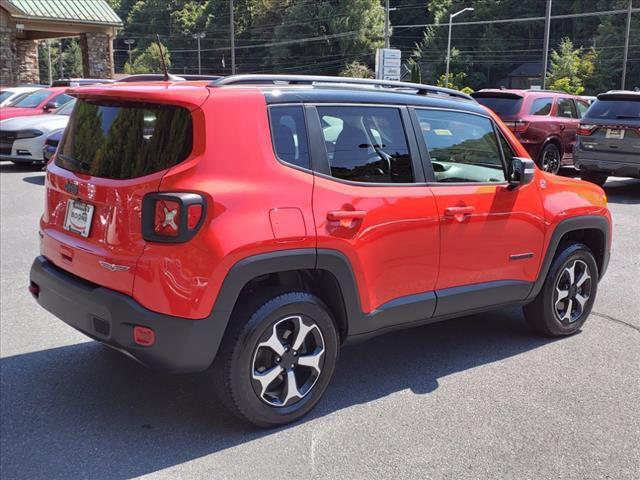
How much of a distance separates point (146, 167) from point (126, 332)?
79 centimetres

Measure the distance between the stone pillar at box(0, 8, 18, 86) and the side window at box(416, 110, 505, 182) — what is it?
1037 inches

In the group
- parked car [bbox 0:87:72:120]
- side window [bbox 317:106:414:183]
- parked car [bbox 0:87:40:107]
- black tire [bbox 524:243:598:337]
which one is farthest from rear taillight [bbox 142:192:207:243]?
parked car [bbox 0:87:40:107]

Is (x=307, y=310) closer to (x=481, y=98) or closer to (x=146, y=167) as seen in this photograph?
(x=146, y=167)

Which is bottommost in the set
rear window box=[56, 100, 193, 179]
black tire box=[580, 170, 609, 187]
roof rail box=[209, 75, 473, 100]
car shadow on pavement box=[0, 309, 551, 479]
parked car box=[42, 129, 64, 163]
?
car shadow on pavement box=[0, 309, 551, 479]

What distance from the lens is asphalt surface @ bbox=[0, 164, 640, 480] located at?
10.9ft

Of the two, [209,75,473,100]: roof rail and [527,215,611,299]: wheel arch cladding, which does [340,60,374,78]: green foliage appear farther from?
[209,75,473,100]: roof rail

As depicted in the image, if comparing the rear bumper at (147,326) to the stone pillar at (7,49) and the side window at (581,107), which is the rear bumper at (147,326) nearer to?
the side window at (581,107)

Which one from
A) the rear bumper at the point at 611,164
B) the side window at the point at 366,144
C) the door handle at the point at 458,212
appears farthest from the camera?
the rear bumper at the point at 611,164

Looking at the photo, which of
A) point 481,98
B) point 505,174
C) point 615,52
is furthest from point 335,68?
point 505,174

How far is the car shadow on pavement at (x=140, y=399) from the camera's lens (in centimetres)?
337

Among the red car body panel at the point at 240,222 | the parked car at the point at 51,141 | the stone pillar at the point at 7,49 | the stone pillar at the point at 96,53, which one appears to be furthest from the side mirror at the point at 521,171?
the stone pillar at the point at 96,53

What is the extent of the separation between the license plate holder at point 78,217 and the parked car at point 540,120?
11287 mm

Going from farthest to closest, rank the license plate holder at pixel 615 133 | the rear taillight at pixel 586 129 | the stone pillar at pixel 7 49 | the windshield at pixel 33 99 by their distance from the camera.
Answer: the stone pillar at pixel 7 49, the windshield at pixel 33 99, the rear taillight at pixel 586 129, the license plate holder at pixel 615 133

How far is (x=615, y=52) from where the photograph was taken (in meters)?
68.7
